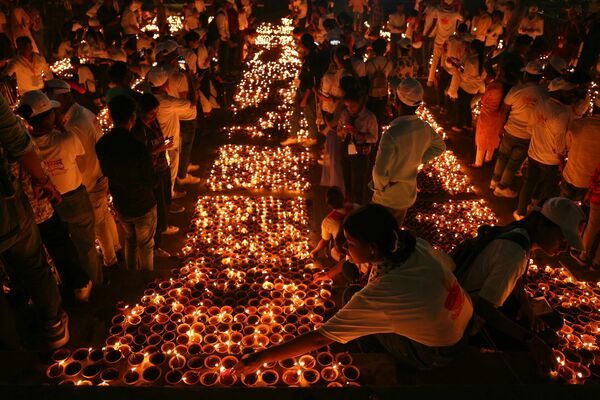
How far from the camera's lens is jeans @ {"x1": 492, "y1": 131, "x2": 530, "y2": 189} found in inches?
236

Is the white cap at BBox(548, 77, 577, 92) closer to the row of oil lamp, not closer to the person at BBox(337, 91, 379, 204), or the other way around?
the person at BBox(337, 91, 379, 204)

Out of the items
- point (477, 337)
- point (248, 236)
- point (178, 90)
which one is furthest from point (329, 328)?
point (178, 90)

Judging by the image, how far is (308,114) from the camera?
7758 mm

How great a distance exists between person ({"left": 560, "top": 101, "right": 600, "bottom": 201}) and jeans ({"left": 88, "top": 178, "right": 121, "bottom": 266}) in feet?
16.3

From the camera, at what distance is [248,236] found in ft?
17.3

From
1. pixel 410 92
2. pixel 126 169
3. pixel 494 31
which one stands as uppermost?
pixel 410 92

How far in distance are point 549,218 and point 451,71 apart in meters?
7.15

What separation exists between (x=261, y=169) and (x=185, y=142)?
4.58 ft

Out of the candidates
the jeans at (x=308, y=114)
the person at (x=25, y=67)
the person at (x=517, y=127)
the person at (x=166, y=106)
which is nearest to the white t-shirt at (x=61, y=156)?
the person at (x=166, y=106)

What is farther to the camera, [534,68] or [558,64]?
[558,64]

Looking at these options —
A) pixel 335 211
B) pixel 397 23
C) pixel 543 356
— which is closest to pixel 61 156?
pixel 335 211

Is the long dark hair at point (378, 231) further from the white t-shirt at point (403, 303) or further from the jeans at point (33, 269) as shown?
the jeans at point (33, 269)

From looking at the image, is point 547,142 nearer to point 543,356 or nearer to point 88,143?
point 543,356

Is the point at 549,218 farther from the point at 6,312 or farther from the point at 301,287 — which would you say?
the point at 6,312
